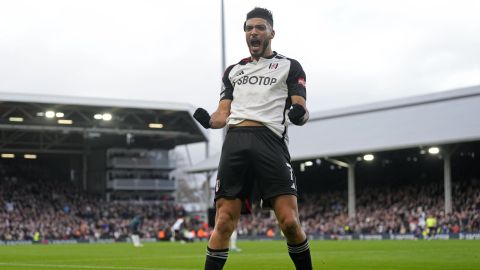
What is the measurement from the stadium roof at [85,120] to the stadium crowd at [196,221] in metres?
3.88

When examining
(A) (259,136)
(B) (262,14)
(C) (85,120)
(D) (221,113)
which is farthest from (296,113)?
(C) (85,120)

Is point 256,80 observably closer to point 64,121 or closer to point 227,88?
point 227,88

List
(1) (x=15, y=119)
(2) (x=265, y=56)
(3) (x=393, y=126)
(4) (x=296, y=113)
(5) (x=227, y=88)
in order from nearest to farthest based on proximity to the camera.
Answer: (4) (x=296, y=113) → (2) (x=265, y=56) → (5) (x=227, y=88) → (3) (x=393, y=126) → (1) (x=15, y=119)

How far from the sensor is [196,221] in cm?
6775

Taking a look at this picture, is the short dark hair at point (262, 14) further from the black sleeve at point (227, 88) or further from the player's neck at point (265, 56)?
the black sleeve at point (227, 88)

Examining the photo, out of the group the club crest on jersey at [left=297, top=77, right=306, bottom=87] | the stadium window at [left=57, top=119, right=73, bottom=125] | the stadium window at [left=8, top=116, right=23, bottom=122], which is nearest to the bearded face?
the club crest on jersey at [left=297, top=77, right=306, bottom=87]

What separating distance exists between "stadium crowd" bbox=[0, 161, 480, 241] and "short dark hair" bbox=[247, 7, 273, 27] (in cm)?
3095

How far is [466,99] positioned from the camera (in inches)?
1775

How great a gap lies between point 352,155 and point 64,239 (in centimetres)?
1923

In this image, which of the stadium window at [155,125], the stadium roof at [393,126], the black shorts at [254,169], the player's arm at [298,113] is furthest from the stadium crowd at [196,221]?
the player's arm at [298,113]

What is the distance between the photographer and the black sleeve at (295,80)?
7.08 m

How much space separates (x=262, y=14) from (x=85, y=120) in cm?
5121

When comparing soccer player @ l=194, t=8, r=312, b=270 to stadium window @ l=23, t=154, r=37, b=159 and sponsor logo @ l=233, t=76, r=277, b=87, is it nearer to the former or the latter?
sponsor logo @ l=233, t=76, r=277, b=87

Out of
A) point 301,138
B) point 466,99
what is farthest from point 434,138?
point 301,138
